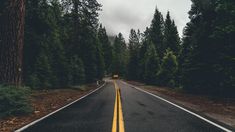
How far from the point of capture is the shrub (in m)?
9.34

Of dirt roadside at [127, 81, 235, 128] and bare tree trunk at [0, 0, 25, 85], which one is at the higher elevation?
bare tree trunk at [0, 0, 25, 85]

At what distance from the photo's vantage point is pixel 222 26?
14898 mm

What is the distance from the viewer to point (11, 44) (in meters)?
9.94

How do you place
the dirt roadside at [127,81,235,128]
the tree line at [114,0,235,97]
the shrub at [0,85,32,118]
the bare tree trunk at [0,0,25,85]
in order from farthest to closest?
the tree line at [114,0,235,97], the bare tree trunk at [0,0,25,85], the dirt roadside at [127,81,235,128], the shrub at [0,85,32,118]

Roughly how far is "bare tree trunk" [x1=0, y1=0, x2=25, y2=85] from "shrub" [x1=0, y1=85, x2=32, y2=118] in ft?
1.60

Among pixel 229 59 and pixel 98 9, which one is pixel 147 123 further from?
pixel 98 9

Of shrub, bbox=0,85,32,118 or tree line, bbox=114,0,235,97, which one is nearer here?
shrub, bbox=0,85,32,118

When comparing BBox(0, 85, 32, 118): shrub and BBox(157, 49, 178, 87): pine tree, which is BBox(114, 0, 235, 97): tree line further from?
BBox(157, 49, 178, 87): pine tree

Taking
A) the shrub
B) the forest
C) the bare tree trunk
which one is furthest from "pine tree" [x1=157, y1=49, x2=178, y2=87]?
the bare tree trunk

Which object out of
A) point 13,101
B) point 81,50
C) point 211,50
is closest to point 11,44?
point 13,101

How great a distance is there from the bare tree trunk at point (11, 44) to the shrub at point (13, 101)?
1.60 feet

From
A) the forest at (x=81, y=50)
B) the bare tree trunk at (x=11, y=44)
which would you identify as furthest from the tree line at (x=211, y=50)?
the bare tree trunk at (x=11, y=44)

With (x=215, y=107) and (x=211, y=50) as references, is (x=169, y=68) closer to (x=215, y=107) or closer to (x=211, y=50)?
(x=211, y=50)

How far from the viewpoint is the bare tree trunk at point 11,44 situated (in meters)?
9.84
